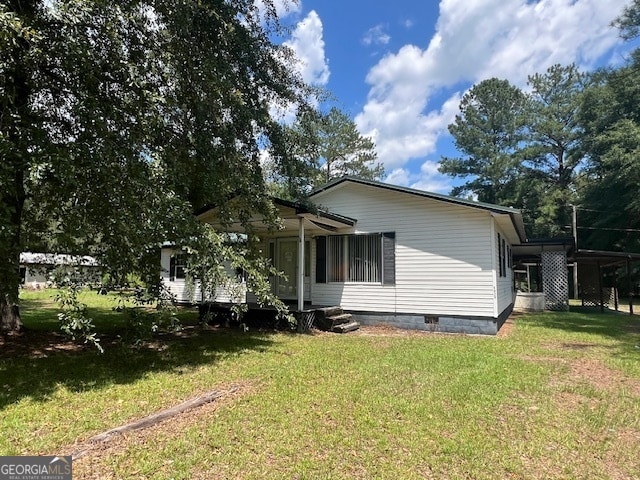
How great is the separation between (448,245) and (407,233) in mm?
1114

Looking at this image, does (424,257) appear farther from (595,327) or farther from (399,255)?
(595,327)

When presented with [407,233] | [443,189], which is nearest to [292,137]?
[407,233]

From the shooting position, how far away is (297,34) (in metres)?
8.64

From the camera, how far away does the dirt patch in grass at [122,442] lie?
311cm

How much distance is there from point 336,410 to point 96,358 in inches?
184

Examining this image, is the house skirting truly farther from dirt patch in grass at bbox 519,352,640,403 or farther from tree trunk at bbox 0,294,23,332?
tree trunk at bbox 0,294,23,332

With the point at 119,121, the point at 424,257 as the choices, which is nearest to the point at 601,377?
the point at 424,257

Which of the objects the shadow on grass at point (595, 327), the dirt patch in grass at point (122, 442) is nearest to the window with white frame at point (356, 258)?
→ the shadow on grass at point (595, 327)

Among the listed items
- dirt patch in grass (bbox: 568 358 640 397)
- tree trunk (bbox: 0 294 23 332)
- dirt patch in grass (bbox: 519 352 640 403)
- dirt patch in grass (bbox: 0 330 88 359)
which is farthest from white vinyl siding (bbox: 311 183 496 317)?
tree trunk (bbox: 0 294 23 332)

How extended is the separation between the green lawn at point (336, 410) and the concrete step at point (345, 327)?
6.17 feet

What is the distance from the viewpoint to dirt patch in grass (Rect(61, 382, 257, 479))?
3.11m

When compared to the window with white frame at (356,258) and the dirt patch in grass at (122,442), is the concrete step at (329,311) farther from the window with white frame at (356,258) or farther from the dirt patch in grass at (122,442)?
the dirt patch in grass at (122,442)

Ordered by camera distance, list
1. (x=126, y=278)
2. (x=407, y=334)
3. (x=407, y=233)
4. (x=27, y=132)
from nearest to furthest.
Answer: (x=27, y=132) → (x=126, y=278) → (x=407, y=334) → (x=407, y=233)

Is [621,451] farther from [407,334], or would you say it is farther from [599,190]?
[599,190]
